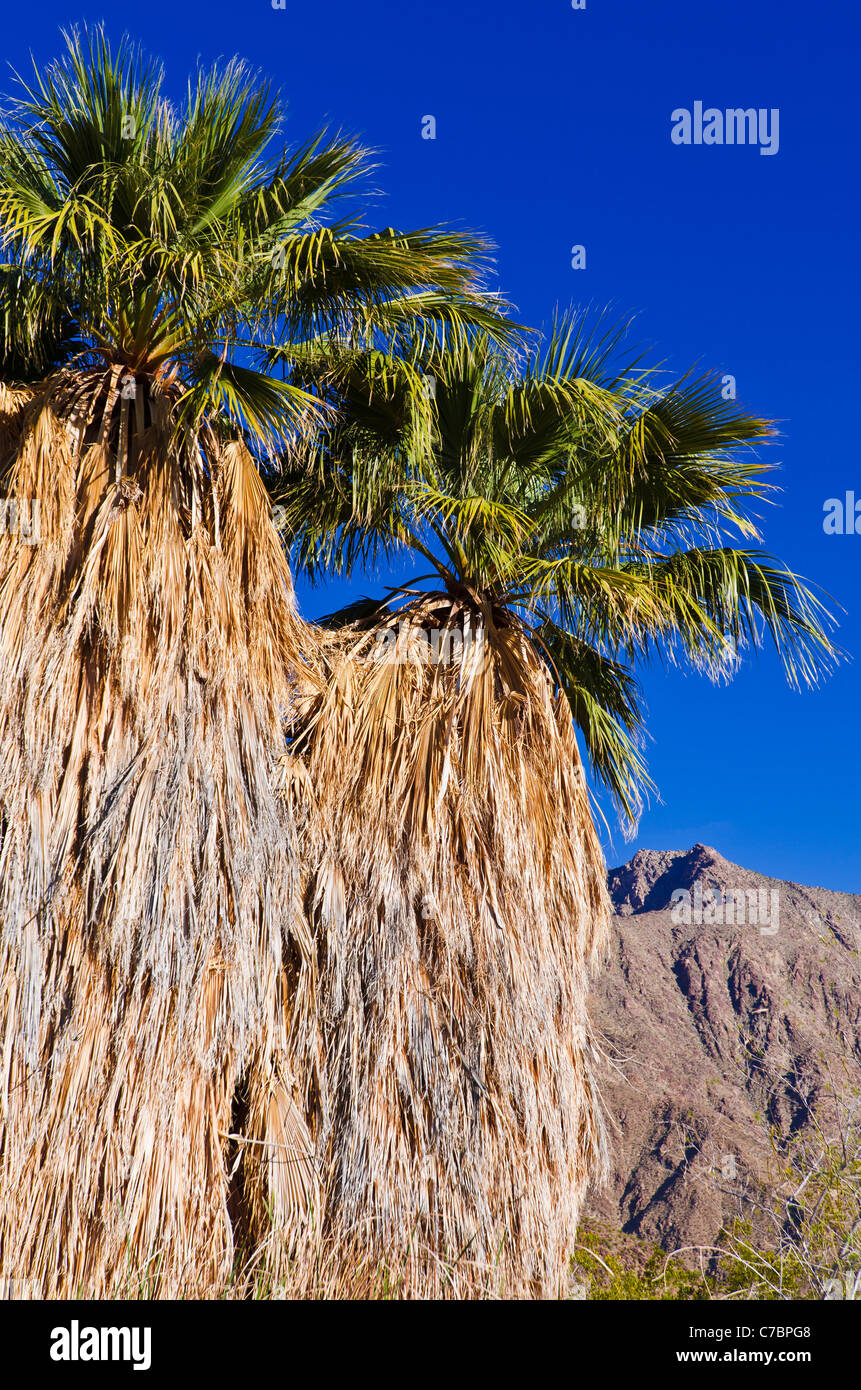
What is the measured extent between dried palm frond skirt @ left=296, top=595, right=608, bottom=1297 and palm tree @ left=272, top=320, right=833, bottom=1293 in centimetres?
2

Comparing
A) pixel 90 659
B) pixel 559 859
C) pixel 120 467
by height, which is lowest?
pixel 559 859

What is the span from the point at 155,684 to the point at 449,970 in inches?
110

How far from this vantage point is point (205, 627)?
6.93 m

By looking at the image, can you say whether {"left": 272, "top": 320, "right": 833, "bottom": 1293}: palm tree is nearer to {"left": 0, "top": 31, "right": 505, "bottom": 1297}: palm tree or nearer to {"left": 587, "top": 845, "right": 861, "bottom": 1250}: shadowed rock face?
{"left": 0, "top": 31, "right": 505, "bottom": 1297}: palm tree

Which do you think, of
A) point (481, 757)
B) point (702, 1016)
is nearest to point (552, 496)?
point (481, 757)

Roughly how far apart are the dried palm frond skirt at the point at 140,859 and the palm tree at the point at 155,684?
2 cm

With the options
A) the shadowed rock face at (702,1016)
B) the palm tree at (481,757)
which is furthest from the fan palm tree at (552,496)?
the shadowed rock face at (702,1016)

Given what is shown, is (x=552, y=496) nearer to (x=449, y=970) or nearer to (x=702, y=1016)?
(x=449, y=970)

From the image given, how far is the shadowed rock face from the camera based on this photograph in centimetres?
3969

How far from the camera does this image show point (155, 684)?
22.1ft
